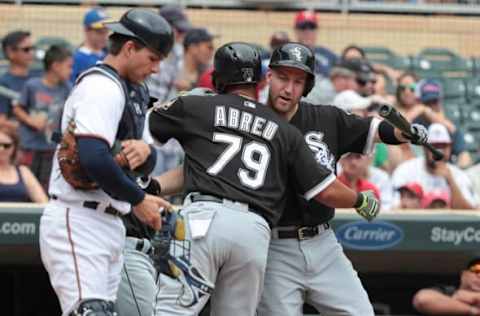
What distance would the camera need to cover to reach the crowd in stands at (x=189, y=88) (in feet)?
27.3

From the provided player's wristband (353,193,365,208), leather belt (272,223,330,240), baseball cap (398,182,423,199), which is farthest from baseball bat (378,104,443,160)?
baseball cap (398,182,423,199)

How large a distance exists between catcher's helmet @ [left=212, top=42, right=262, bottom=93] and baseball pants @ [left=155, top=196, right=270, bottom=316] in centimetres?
56

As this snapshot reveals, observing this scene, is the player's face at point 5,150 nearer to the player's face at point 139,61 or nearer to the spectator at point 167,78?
the spectator at point 167,78

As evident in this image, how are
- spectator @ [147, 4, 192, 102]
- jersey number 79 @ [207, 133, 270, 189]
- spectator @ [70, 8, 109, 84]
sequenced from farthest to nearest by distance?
spectator @ [147, 4, 192, 102] < spectator @ [70, 8, 109, 84] < jersey number 79 @ [207, 133, 270, 189]

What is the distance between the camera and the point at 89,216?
4973 mm

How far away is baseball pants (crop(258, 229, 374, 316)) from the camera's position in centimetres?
572

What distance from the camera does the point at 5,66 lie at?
11.1 metres

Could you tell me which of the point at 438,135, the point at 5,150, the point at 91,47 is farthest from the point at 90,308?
the point at 438,135

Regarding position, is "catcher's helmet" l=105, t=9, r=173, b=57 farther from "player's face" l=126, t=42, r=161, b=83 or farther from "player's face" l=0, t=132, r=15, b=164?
"player's face" l=0, t=132, r=15, b=164

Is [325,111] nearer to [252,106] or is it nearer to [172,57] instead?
[252,106]

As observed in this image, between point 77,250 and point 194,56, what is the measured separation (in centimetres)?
485

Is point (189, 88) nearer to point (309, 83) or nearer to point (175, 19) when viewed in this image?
point (175, 19)

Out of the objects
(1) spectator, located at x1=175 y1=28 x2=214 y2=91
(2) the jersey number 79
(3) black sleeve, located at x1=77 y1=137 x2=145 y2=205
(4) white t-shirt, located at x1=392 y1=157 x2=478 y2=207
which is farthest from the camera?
(1) spectator, located at x1=175 y1=28 x2=214 y2=91

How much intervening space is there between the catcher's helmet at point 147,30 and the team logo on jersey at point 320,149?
101 cm
